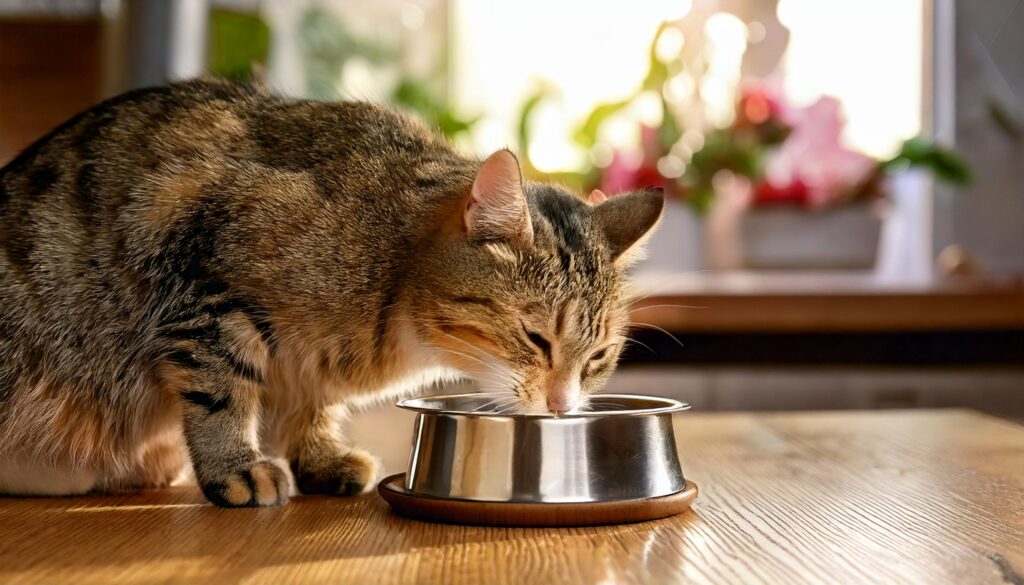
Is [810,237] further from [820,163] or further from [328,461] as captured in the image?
[328,461]

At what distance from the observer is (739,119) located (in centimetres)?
330

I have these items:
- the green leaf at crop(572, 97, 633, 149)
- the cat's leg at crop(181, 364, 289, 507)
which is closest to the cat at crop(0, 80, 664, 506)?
the cat's leg at crop(181, 364, 289, 507)

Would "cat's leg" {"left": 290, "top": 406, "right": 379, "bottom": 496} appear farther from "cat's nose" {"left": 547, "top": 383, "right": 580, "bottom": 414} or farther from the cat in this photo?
"cat's nose" {"left": 547, "top": 383, "right": 580, "bottom": 414}

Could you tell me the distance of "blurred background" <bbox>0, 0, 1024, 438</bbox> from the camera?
2885 mm

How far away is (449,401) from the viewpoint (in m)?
1.35

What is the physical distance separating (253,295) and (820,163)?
2434 millimetres

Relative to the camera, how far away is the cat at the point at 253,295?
50.0 inches

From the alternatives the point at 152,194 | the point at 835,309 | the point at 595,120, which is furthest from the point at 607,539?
the point at 595,120

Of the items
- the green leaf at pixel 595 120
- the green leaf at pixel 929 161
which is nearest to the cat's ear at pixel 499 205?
the green leaf at pixel 595 120

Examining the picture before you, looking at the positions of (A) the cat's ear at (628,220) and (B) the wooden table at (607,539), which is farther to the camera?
(A) the cat's ear at (628,220)

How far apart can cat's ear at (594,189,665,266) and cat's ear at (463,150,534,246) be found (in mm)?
149

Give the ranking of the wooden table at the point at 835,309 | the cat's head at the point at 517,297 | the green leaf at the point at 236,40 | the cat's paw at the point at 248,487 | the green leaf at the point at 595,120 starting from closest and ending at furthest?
the cat's paw at the point at 248,487
the cat's head at the point at 517,297
the wooden table at the point at 835,309
the green leaf at the point at 236,40
the green leaf at the point at 595,120

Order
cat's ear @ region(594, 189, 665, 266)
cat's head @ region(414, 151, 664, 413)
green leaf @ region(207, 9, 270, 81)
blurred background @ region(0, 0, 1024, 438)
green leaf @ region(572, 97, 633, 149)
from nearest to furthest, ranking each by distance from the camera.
→ cat's head @ region(414, 151, 664, 413)
cat's ear @ region(594, 189, 665, 266)
blurred background @ region(0, 0, 1024, 438)
green leaf @ region(207, 9, 270, 81)
green leaf @ region(572, 97, 633, 149)

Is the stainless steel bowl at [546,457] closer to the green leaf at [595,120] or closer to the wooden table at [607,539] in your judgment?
the wooden table at [607,539]
